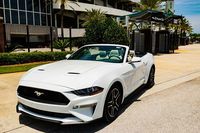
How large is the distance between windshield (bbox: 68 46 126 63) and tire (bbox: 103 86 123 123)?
3.15ft

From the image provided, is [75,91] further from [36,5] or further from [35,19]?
[36,5]

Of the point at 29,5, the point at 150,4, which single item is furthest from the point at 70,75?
the point at 150,4

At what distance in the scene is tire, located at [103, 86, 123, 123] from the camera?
15.4 feet

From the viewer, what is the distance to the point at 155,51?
910 inches

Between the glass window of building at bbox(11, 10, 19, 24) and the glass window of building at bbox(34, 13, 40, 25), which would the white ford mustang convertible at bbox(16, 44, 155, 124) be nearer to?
the glass window of building at bbox(11, 10, 19, 24)

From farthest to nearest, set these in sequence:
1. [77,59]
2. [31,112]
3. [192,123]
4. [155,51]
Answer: [155,51], [77,59], [192,123], [31,112]

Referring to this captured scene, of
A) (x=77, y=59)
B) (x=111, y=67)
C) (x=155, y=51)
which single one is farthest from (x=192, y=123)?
(x=155, y=51)

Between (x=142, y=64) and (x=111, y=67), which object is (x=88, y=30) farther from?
(x=111, y=67)

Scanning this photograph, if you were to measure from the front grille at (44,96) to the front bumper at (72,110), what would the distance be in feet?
0.20

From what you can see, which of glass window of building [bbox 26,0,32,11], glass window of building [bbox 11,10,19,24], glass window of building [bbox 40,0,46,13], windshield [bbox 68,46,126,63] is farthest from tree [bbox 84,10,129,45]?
glass window of building [bbox 40,0,46,13]

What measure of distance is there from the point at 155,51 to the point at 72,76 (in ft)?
64.2

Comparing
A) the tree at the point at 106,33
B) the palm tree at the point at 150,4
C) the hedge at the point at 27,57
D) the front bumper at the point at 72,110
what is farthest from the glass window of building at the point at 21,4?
the front bumper at the point at 72,110

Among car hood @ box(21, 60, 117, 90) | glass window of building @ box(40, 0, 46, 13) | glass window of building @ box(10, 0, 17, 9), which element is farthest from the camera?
glass window of building @ box(40, 0, 46, 13)

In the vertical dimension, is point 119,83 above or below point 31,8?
below
